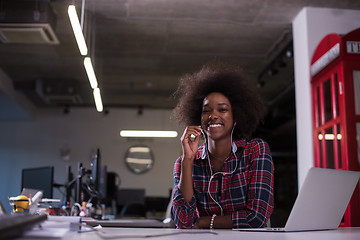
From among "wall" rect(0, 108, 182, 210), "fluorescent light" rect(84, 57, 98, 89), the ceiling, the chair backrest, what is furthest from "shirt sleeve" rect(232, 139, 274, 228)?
"wall" rect(0, 108, 182, 210)

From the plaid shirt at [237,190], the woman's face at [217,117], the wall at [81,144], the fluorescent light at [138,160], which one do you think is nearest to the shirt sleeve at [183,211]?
the plaid shirt at [237,190]

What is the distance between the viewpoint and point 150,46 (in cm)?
622

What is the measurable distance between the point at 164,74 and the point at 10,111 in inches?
144

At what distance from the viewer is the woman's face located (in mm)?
2201

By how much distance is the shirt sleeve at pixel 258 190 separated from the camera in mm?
1885

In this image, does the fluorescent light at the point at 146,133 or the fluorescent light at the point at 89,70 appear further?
the fluorescent light at the point at 146,133

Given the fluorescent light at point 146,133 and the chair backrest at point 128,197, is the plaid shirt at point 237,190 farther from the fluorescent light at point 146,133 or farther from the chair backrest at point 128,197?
the fluorescent light at point 146,133

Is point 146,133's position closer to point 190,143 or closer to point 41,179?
point 41,179

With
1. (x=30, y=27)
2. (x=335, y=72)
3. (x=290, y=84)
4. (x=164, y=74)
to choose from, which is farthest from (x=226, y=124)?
(x=290, y=84)

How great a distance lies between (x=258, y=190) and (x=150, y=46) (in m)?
4.57

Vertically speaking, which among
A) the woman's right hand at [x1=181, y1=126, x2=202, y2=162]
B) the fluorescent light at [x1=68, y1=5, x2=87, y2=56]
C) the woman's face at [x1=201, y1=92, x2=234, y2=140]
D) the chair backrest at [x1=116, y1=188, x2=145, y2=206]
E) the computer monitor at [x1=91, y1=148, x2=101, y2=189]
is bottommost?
the chair backrest at [x1=116, y1=188, x2=145, y2=206]

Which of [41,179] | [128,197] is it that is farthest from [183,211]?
[128,197]

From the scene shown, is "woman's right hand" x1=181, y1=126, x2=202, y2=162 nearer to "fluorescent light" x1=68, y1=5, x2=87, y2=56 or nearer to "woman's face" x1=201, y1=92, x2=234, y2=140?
"woman's face" x1=201, y1=92, x2=234, y2=140

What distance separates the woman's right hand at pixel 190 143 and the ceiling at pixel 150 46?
1.60 m
